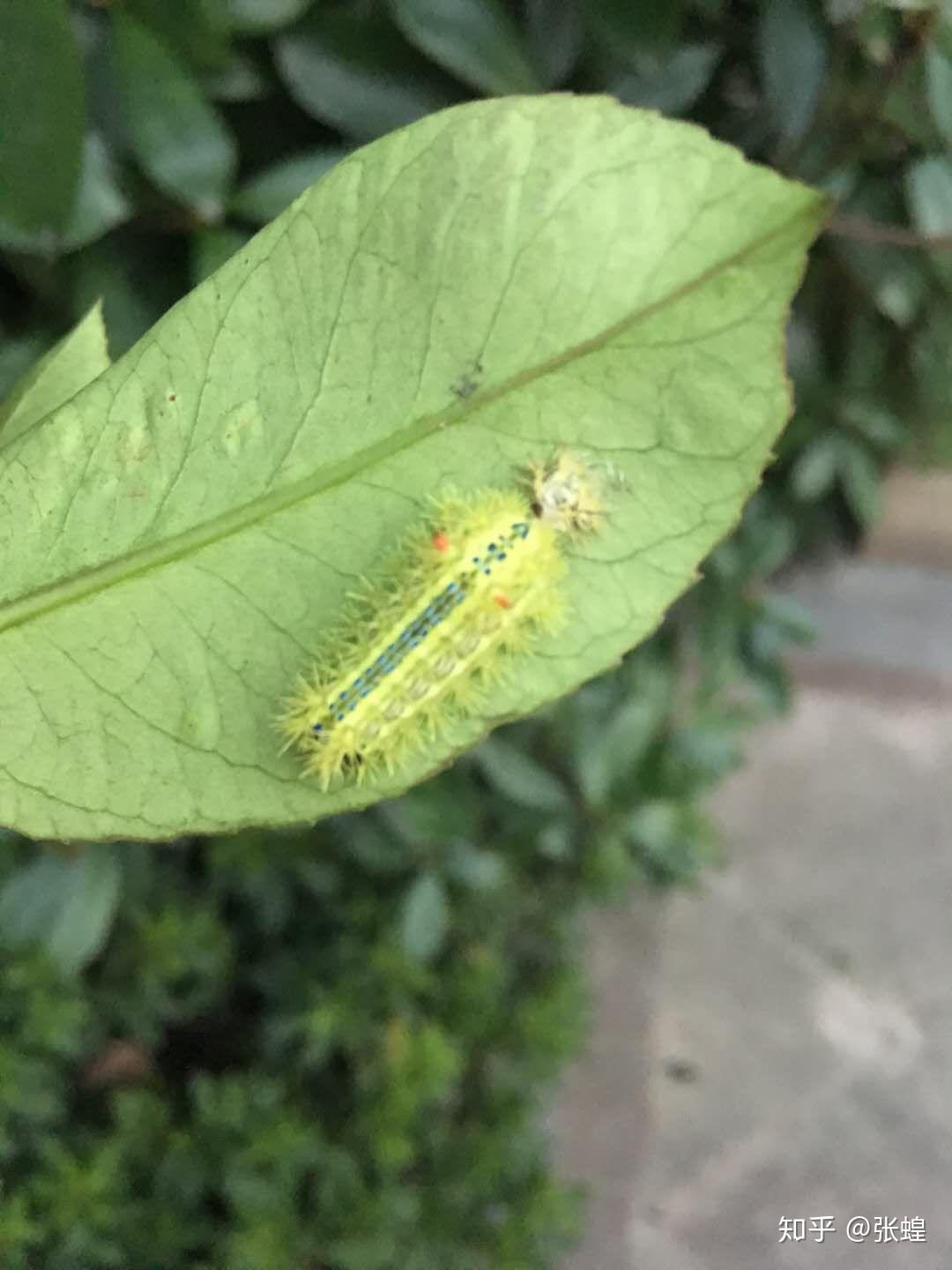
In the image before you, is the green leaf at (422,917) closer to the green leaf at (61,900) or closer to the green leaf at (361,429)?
the green leaf at (61,900)

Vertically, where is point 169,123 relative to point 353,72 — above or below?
below

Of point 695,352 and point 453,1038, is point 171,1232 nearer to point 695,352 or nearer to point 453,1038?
point 453,1038

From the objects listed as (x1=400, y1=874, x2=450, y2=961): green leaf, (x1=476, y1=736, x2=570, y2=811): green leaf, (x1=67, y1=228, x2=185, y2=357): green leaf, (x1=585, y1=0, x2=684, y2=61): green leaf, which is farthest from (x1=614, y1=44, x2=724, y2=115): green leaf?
(x1=400, y1=874, x2=450, y2=961): green leaf

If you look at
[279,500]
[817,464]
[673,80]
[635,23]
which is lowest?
[279,500]

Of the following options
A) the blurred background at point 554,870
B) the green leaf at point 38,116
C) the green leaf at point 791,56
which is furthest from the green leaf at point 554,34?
the green leaf at point 38,116

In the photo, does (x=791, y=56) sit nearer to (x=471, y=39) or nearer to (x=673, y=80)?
(x=673, y=80)

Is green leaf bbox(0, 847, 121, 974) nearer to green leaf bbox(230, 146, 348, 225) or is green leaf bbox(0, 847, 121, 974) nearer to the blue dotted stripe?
the blue dotted stripe

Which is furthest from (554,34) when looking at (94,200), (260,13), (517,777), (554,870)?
(554,870)
